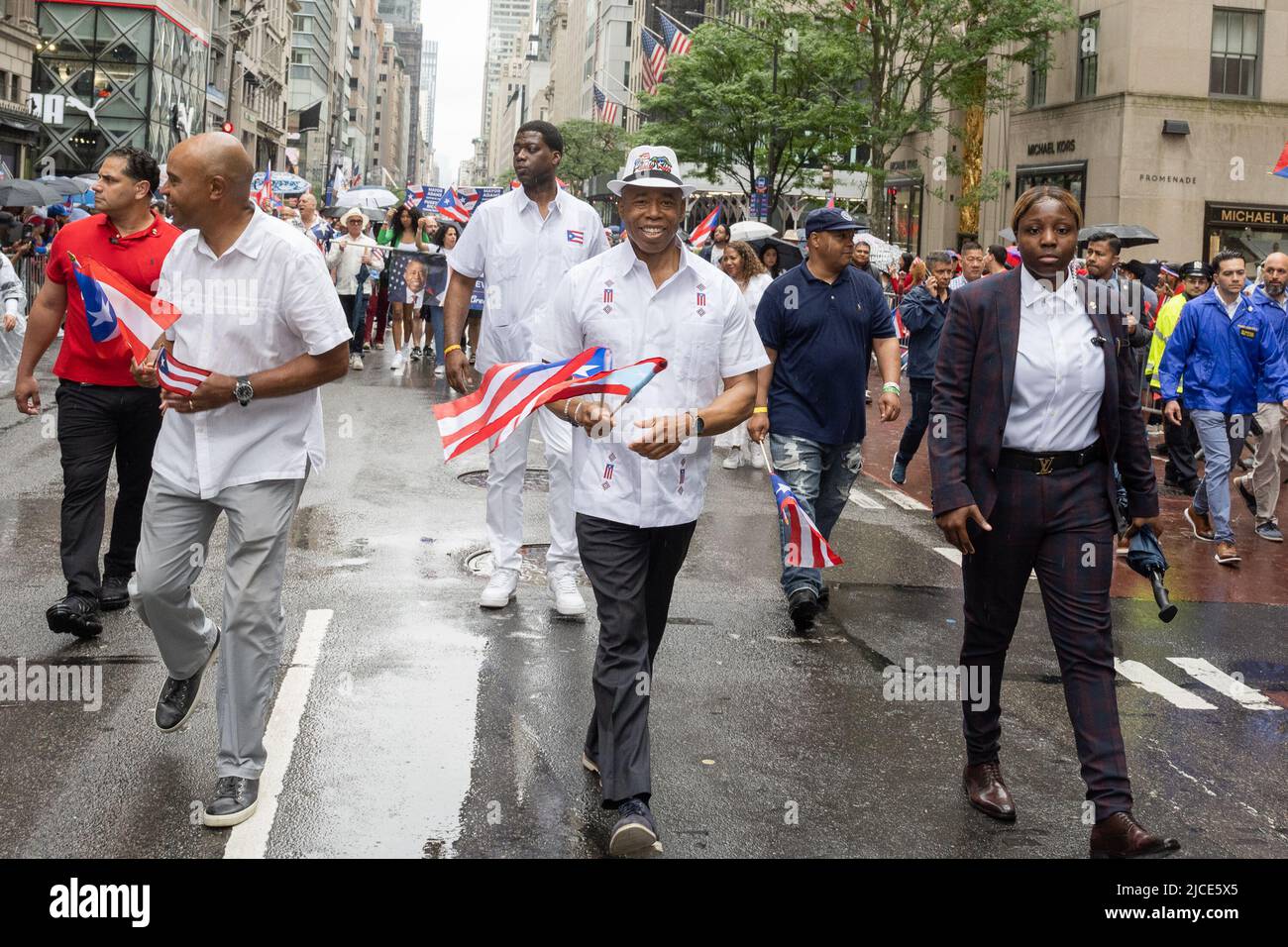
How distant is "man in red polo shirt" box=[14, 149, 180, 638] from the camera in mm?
6652

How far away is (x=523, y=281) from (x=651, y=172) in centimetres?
275

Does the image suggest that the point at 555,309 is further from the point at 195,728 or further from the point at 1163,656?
the point at 1163,656

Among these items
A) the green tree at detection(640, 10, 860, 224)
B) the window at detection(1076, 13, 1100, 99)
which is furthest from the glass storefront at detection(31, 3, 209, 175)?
the window at detection(1076, 13, 1100, 99)

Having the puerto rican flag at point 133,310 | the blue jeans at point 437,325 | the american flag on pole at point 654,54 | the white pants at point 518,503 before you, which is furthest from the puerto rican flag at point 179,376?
the american flag on pole at point 654,54

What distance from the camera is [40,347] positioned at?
6.81 meters

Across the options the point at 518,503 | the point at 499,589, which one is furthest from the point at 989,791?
the point at 518,503

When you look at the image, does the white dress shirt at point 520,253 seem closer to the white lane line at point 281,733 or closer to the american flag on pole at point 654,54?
the white lane line at point 281,733

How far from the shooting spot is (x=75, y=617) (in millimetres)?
6594

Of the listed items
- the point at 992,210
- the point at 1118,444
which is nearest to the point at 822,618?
the point at 1118,444

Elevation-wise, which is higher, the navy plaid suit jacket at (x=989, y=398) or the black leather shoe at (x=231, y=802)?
the navy plaid suit jacket at (x=989, y=398)

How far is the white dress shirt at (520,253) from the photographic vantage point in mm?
7461

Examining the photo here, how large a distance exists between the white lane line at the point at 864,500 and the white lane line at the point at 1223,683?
4.35 metres

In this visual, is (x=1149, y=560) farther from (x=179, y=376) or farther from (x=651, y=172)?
(x=179, y=376)

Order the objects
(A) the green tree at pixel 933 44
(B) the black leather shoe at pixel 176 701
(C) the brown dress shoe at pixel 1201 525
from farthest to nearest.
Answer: (A) the green tree at pixel 933 44, (C) the brown dress shoe at pixel 1201 525, (B) the black leather shoe at pixel 176 701
